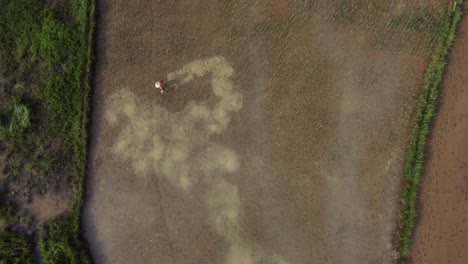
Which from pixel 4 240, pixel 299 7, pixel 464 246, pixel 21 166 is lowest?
pixel 4 240

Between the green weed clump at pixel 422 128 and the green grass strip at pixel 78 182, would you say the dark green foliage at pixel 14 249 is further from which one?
the green weed clump at pixel 422 128

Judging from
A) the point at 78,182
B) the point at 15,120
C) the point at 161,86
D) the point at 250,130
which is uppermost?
the point at 161,86

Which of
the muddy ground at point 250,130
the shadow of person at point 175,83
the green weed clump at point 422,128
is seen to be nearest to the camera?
the green weed clump at point 422,128

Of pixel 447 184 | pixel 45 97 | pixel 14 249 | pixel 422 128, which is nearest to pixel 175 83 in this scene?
pixel 45 97

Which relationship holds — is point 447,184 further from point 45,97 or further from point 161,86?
point 45,97

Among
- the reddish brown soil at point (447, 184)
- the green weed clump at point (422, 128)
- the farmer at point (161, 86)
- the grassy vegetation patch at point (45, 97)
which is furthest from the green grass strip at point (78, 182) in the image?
the reddish brown soil at point (447, 184)

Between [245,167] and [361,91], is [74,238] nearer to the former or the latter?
[245,167]

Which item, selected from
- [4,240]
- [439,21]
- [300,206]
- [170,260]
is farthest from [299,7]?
[4,240]
